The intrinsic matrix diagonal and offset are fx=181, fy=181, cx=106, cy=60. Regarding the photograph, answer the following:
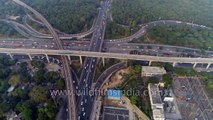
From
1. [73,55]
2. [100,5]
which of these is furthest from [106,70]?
[100,5]

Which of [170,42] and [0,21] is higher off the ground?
[0,21]

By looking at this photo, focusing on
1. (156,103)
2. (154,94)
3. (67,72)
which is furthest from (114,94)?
(67,72)

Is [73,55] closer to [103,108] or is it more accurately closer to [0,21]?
[103,108]

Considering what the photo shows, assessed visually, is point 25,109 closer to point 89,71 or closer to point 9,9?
point 89,71

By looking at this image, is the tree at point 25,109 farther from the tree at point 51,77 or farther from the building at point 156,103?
the building at point 156,103

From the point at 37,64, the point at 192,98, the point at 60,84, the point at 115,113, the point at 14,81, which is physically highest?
the point at 37,64

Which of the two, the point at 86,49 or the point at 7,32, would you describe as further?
the point at 7,32
